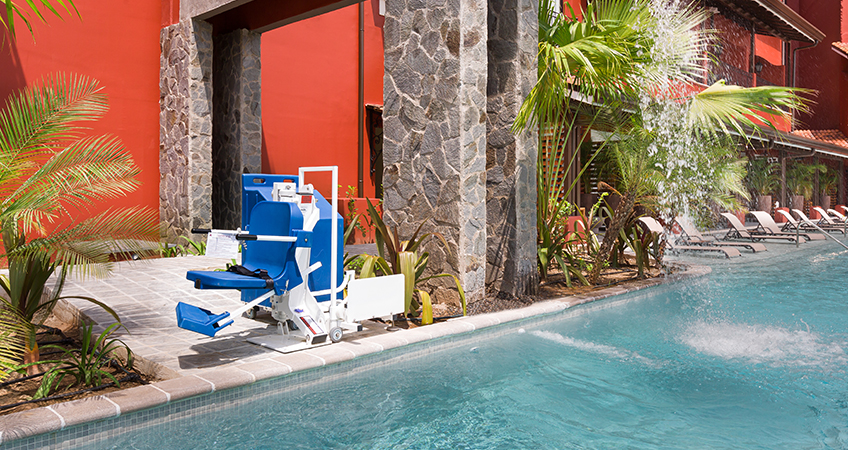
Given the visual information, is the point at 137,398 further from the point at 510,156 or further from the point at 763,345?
the point at 763,345

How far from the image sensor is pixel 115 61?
28.3 ft

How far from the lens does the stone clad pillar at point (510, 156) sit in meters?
6.05

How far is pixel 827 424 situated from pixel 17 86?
9414 mm

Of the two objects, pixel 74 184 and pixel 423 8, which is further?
pixel 423 8

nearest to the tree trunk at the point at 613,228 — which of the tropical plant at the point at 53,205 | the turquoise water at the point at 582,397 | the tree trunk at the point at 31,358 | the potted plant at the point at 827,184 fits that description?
the turquoise water at the point at 582,397

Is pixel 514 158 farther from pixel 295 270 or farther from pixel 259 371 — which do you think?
pixel 259 371

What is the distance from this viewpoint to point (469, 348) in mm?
4660

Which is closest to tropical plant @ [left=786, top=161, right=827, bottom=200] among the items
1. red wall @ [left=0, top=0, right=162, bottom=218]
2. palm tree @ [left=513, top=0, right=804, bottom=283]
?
palm tree @ [left=513, top=0, right=804, bottom=283]

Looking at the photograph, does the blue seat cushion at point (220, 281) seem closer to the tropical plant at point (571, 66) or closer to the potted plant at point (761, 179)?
the tropical plant at point (571, 66)

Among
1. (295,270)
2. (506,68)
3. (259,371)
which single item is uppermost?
(506,68)

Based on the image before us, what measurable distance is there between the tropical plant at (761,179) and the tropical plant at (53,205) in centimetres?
2177

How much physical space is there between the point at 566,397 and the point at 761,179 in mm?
20433

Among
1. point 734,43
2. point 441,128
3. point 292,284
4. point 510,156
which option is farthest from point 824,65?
point 292,284

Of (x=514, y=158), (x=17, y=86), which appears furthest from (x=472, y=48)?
(x=17, y=86)
